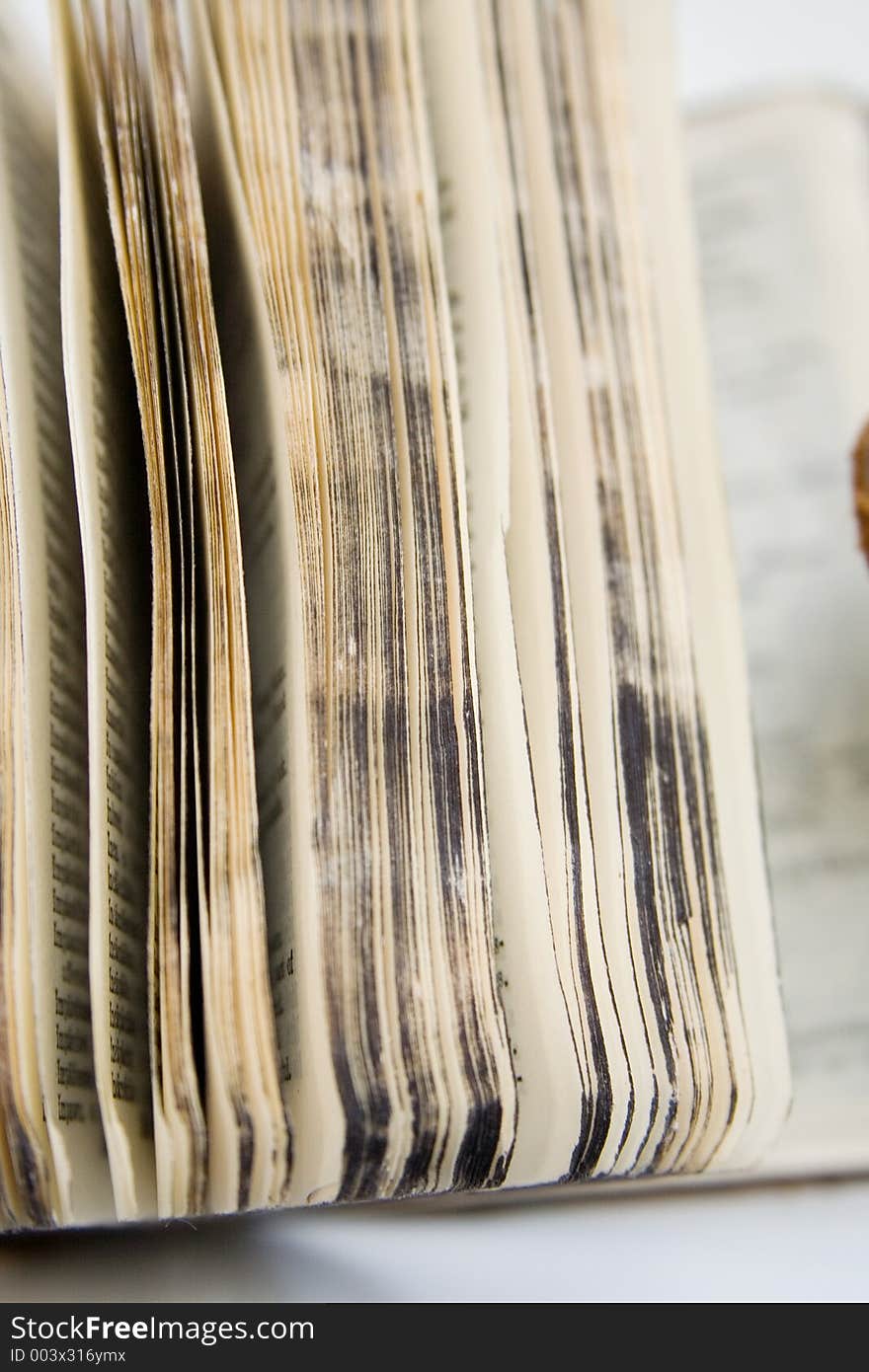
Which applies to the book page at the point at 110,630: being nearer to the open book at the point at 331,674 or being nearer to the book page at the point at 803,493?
the open book at the point at 331,674

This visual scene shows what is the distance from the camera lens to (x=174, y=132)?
25 cm

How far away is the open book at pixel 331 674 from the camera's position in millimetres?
234

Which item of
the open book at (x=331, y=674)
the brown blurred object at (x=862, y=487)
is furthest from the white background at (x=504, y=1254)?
the brown blurred object at (x=862, y=487)

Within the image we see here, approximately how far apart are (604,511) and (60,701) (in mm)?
155

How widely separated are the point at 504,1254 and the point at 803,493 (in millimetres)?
328

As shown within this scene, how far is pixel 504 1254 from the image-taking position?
1.10 ft

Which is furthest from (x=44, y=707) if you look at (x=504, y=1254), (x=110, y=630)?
(x=504, y=1254)

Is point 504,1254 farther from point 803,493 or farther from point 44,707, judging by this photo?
point 803,493

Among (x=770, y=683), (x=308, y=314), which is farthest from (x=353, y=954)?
(x=770, y=683)

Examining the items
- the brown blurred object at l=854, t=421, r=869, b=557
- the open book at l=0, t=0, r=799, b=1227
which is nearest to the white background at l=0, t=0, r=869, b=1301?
the open book at l=0, t=0, r=799, b=1227

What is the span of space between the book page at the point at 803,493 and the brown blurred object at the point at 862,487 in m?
0.10

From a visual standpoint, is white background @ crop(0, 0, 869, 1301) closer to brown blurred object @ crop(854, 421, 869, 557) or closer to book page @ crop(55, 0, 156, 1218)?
book page @ crop(55, 0, 156, 1218)

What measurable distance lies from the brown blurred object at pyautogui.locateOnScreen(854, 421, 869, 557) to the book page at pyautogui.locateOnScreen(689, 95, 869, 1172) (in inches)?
3.8

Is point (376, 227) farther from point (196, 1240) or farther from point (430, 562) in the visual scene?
point (196, 1240)
